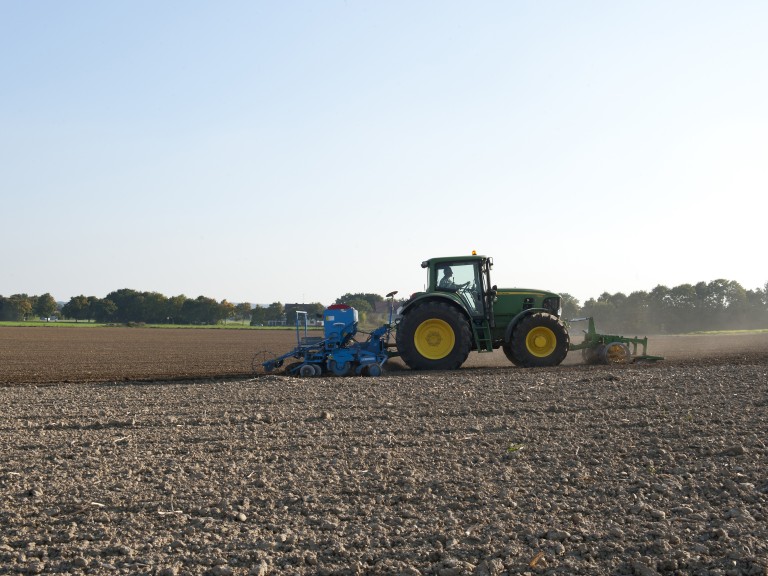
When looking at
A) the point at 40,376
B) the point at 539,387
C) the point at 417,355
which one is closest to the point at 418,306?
the point at 417,355

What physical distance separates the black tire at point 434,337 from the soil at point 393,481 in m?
Result: 3.18

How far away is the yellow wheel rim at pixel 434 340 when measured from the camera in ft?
48.5

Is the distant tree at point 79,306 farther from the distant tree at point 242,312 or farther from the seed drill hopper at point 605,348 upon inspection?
the seed drill hopper at point 605,348

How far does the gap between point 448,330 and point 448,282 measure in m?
1.05

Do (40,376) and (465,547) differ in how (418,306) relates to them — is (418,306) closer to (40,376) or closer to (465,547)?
(40,376)

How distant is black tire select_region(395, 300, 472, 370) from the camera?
48.1 feet

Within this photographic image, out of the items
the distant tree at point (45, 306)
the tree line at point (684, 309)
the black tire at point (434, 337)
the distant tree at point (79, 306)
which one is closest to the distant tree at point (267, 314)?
the distant tree at point (79, 306)

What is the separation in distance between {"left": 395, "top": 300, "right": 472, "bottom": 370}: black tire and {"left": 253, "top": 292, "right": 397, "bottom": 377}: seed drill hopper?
43 centimetres

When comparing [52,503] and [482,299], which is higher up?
[482,299]

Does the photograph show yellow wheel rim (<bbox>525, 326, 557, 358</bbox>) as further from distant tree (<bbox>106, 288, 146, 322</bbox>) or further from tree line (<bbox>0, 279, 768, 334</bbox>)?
distant tree (<bbox>106, 288, 146, 322</bbox>)

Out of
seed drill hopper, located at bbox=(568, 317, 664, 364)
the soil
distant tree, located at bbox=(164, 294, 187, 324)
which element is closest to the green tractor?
seed drill hopper, located at bbox=(568, 317, 664, 364)

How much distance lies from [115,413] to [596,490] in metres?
6.40

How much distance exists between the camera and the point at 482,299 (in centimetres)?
1507

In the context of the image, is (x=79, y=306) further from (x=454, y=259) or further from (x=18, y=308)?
(x=454, y=259)
